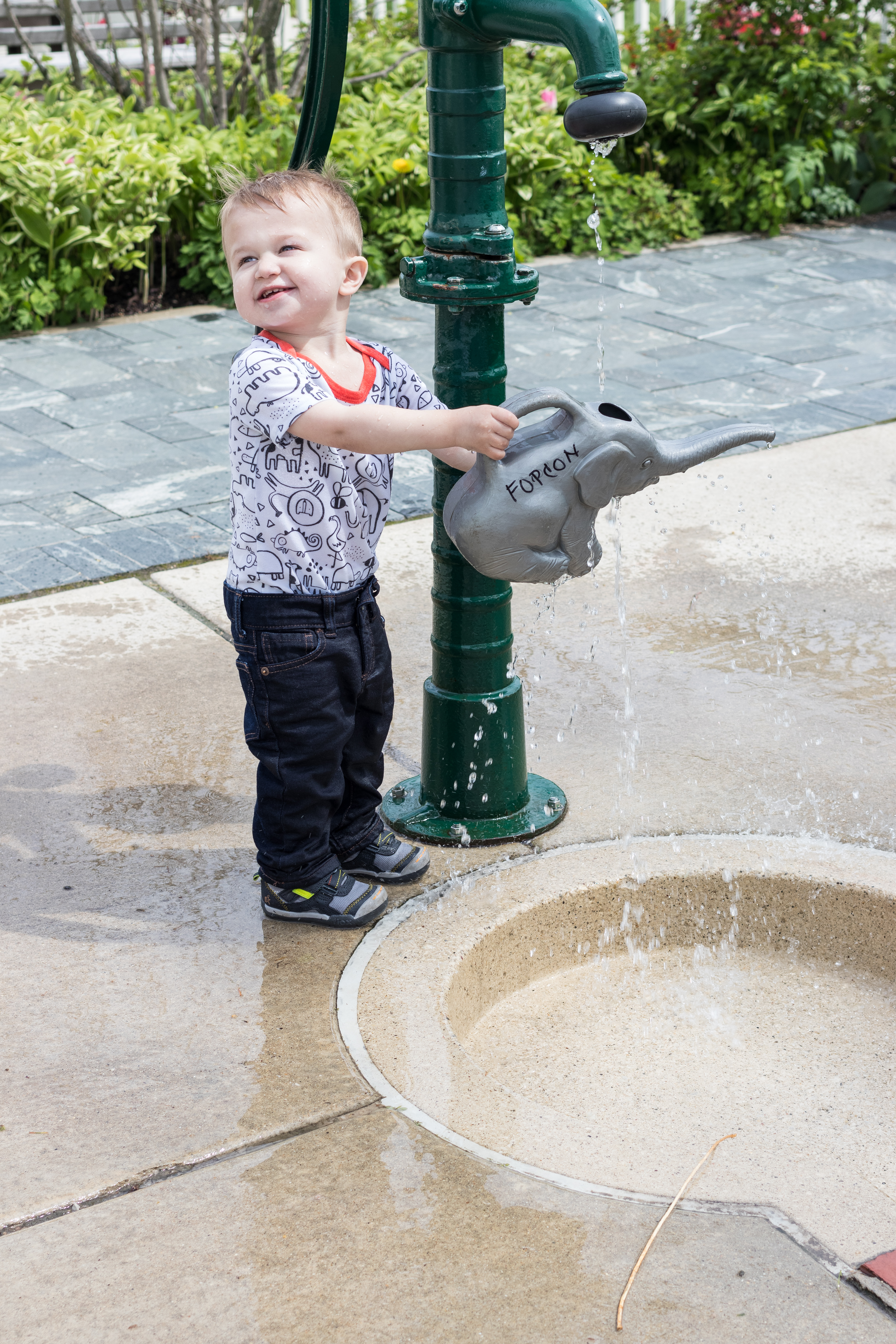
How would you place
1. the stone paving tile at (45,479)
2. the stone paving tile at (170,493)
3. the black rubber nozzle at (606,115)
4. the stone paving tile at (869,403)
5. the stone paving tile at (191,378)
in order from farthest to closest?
the stone paving tile at (191,378), the stone paving tile at (869,403), the stone paving tile at (45,479), the stone paving tile at (170,493), the black rubber nozzle at (606,115)

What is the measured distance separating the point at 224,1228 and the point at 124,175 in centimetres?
590

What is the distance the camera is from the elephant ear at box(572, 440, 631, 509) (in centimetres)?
229

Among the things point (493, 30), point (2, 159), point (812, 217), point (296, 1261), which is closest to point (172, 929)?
point (296, 1261)

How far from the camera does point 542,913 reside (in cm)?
254

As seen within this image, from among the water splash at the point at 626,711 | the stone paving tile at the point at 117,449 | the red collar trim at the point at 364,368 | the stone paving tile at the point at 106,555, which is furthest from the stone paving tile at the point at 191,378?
the red collar trim at the point at 364,368

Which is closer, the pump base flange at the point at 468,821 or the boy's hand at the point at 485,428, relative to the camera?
the boy's hand at the point at 485,428

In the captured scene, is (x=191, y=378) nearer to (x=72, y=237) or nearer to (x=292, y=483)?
(x=72, y=237)

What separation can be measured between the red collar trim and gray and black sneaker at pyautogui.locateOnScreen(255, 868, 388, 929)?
2.60 feet

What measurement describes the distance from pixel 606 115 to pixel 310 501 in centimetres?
73

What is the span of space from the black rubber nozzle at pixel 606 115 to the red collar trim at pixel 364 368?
514mm

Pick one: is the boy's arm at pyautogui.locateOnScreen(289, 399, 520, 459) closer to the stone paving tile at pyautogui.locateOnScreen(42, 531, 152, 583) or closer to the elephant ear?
the elephant ear

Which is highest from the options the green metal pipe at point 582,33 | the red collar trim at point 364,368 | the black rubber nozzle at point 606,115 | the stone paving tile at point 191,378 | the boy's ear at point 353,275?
the green metal pipe at point 582,33

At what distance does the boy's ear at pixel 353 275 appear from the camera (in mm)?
2357

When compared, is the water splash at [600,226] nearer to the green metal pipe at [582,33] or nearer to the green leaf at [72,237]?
the green metal pipe at [582,33]
